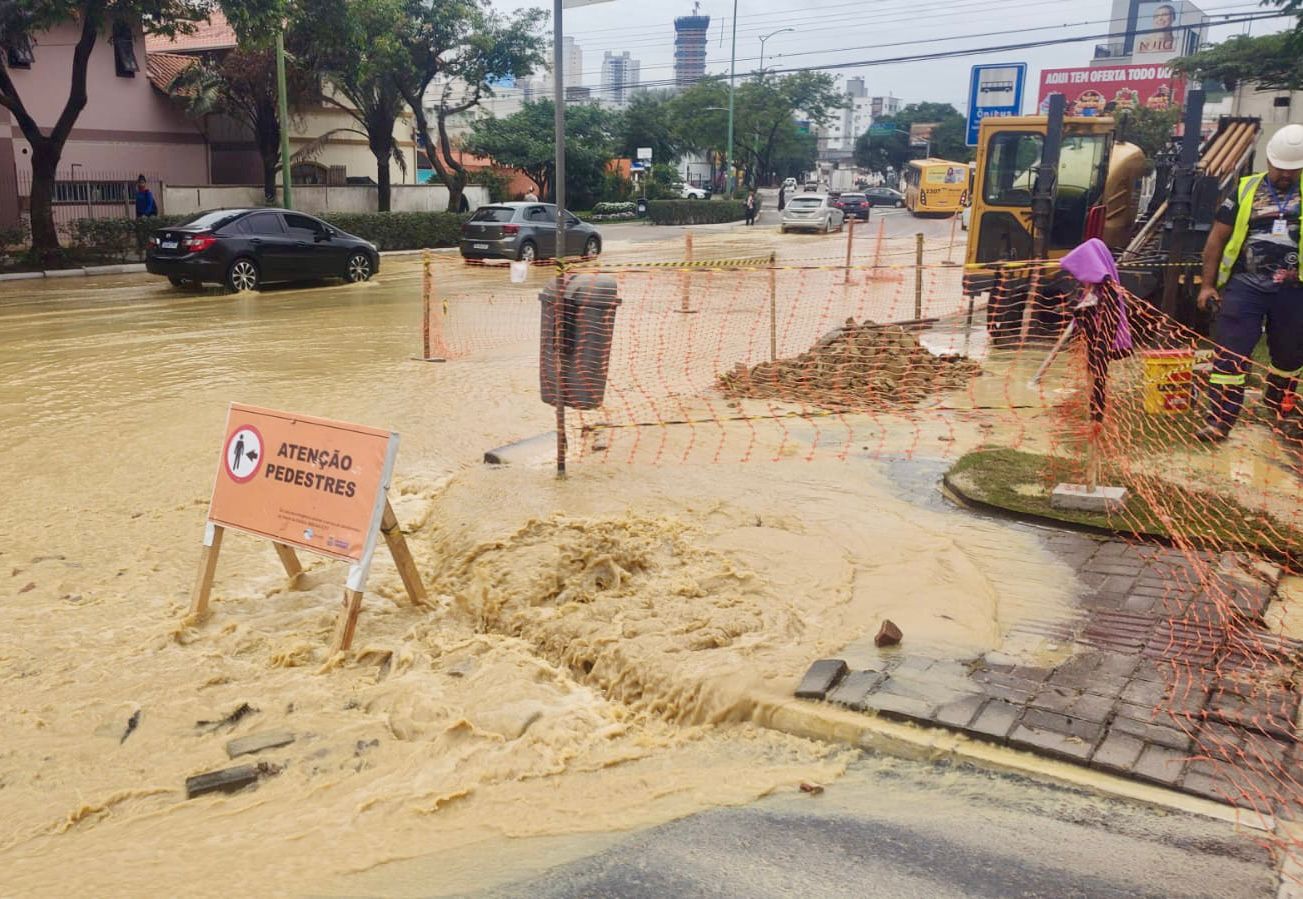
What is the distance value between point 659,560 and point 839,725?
2.01m

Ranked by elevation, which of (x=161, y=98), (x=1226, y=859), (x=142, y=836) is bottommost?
(x=142, y=836)

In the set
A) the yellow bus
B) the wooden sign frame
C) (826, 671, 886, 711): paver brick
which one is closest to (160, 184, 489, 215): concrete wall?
the yellow bus

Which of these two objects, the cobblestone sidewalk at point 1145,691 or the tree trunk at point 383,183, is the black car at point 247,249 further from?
the cobblestone sidewalk at point 1145,691

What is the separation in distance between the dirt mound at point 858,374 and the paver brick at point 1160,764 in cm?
645

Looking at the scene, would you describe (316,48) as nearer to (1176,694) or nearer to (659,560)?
(659,560)

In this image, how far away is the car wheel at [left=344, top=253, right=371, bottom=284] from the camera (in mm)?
21031

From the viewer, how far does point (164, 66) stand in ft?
106

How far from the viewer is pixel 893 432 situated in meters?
9.45

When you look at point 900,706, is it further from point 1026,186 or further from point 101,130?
point 101,130

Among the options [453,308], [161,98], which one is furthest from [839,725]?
[161,98]

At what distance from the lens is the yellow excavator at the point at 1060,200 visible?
13.5m

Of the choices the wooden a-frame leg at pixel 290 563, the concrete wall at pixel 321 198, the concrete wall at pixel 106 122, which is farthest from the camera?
the concrete wall at pixel 321 198

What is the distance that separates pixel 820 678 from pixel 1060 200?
1235 cm

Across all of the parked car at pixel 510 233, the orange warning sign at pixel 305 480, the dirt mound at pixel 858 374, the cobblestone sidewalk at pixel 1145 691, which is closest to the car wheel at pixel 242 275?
the parked car at pixel 510 233
